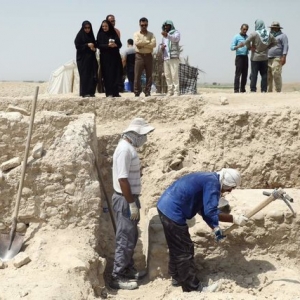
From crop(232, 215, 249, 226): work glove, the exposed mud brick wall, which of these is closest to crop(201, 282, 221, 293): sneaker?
crop(232, 215, 249, 226): work glove

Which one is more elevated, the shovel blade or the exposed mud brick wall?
the exposed mud brick wall

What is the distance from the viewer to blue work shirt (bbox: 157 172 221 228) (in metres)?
4.61

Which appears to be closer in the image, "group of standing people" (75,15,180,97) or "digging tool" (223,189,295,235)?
"digging tool" (223,189,295,235)

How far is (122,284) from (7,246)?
1.24 meters

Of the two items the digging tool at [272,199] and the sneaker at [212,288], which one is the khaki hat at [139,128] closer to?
the digging tool at [272,199]

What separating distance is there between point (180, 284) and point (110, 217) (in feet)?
4.79

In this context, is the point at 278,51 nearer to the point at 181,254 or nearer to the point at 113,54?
the point at 113,54

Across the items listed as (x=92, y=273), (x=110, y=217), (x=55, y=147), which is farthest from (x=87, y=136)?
(x=92, y=273)

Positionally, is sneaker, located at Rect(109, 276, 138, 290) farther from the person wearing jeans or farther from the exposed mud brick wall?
the person wearing jeans

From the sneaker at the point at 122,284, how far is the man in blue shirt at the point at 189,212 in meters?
0.43

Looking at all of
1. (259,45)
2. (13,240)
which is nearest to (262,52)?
(259,45)

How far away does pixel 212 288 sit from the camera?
4930 mm

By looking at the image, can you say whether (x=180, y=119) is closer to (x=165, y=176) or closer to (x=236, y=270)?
(x=165, y=176)

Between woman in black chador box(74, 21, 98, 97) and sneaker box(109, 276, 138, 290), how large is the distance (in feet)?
14.1
